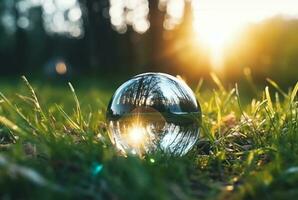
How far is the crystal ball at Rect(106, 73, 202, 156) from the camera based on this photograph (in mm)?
2502

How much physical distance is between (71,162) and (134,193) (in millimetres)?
449

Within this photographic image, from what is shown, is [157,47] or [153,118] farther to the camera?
[157,47]

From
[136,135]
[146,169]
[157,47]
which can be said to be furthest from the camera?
[157,47]

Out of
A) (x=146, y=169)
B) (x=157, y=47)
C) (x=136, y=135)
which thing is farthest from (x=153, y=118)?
(x=157, y=47)

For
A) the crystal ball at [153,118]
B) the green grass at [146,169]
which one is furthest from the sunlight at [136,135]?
the green grass at [146,169]

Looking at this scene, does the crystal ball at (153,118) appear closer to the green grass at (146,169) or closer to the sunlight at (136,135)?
the sunlight at (136,135)

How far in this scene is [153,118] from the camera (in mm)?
2527

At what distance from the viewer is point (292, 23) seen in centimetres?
1269

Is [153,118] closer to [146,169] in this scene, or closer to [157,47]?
[146,169]

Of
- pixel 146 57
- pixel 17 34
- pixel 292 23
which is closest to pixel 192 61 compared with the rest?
pixel 146 57

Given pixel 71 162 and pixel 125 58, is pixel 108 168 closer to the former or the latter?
pixel 71 162

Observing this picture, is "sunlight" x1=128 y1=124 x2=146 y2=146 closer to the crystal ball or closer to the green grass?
the crystal ball

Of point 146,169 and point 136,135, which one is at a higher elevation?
point 146,169

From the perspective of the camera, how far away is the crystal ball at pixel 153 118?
2502mm
